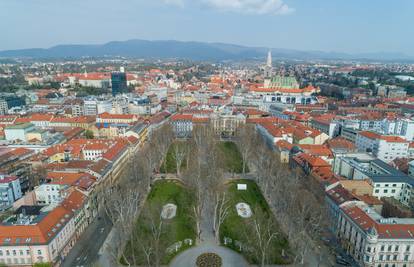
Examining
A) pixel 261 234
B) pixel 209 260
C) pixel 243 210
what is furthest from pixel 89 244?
pixel 243 210

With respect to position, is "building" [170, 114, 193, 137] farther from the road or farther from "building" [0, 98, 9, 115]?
"building" [0, 98, 9, 115]

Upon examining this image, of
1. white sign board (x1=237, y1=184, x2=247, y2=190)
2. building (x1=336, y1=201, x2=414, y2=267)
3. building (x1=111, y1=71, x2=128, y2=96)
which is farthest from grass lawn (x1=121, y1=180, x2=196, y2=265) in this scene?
building (x1=111, y1=71, x2=128, y2=96)

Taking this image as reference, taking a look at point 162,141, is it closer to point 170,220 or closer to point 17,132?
point 170,220

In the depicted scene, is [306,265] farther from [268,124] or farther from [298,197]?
[268,124]

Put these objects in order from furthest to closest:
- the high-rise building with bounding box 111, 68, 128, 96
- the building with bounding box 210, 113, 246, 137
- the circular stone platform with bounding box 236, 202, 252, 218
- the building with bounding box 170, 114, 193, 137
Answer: the high-rise building with bounding box 111, 68, 128, 96
the building with bounding box 210, 113, 246, 137
the building with bounding box 170, 114, 193, 137
the circular stone platform with bounding box 236, 202, 252, 218

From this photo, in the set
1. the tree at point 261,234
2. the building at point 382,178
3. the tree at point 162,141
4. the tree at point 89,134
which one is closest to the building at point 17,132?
the tree at point 89,134

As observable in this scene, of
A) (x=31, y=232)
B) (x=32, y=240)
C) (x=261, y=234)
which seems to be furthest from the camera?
(x=261, y=234)
